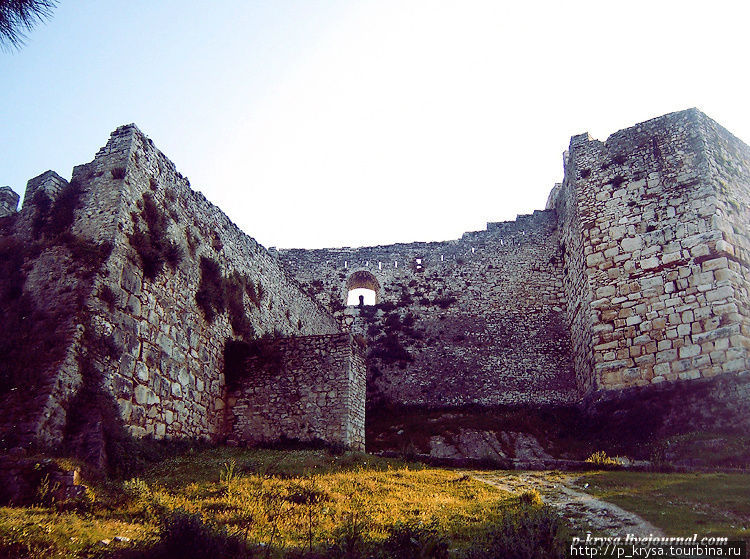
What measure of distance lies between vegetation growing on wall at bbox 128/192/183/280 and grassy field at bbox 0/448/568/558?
15.6 feet

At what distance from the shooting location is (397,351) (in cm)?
2831

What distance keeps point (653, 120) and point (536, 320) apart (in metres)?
10.7

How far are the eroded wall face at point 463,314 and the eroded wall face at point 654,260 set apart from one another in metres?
4.01

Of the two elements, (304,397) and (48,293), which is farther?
(304,397)

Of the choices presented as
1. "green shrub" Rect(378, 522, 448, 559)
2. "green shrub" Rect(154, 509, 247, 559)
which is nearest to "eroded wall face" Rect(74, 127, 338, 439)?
"green shrub" Rect(154, 509, 247, 559)

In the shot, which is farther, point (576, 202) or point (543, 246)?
point (543, 246)

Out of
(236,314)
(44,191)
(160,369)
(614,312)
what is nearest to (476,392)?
(614,312)

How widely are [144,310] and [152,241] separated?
1914 mm

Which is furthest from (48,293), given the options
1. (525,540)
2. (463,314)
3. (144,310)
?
(463,314)

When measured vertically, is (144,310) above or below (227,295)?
below

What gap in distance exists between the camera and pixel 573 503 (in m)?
9.85

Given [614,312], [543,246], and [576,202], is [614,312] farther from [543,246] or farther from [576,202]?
[543,246]

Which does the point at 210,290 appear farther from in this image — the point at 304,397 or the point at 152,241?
the point at 304,397

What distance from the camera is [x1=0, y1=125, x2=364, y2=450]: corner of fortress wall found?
1170 centimetres
